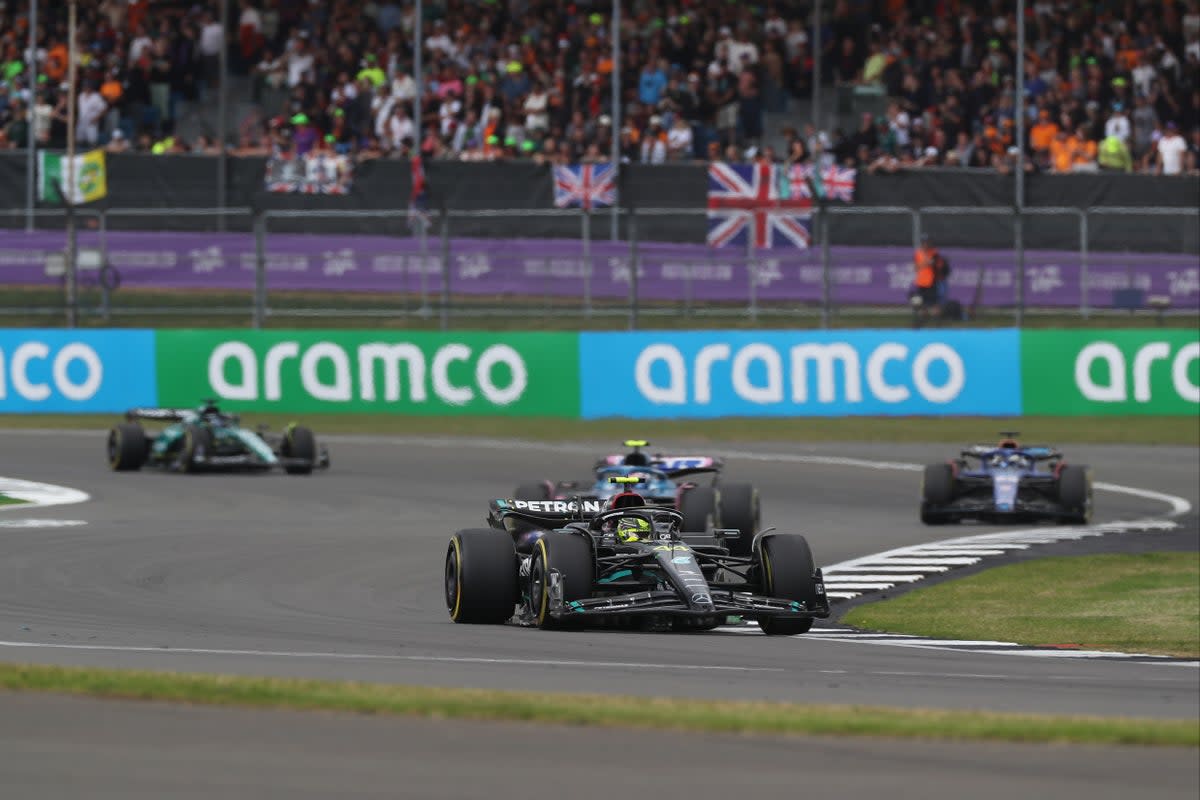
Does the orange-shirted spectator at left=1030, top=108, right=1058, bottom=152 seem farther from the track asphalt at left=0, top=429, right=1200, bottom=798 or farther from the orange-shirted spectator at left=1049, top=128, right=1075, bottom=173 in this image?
the track asphalt at left=0, top=429, right=1200, bottom=798

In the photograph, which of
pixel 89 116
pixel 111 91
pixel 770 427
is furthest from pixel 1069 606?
pixel 111 91

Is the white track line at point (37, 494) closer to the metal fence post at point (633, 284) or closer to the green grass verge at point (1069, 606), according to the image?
the green grass verge at point (1069, 606)

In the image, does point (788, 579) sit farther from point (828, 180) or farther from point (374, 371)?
point (828, 180)

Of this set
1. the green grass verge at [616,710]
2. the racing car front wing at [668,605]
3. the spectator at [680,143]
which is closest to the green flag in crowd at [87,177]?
the spectator at [680,143]

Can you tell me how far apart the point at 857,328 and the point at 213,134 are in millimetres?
15625

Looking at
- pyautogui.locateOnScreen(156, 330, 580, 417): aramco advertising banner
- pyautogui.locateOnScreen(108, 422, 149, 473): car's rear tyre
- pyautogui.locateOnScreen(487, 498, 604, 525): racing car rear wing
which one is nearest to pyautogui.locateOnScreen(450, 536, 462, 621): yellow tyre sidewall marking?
pyautogui.locateOnScreen(487, 498, 604, 525): racing car rear wing

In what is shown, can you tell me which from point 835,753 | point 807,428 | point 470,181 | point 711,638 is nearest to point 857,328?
point 807,428

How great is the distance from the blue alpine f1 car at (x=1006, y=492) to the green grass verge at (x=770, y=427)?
7.20 m

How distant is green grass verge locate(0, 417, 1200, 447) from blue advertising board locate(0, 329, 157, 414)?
250mm

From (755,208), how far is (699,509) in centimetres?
1783

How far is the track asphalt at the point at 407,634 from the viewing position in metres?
7.52

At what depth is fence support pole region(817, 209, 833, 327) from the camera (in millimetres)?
29609

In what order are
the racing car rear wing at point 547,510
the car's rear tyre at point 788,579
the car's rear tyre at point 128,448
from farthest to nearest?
the car's rear tyre at point 128,448
the racing car rear wing at point 547,510
the car's rear tyre at point 788,579

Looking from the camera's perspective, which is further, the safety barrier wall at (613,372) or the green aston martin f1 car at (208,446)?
the safety barrier wall at (613,372)
